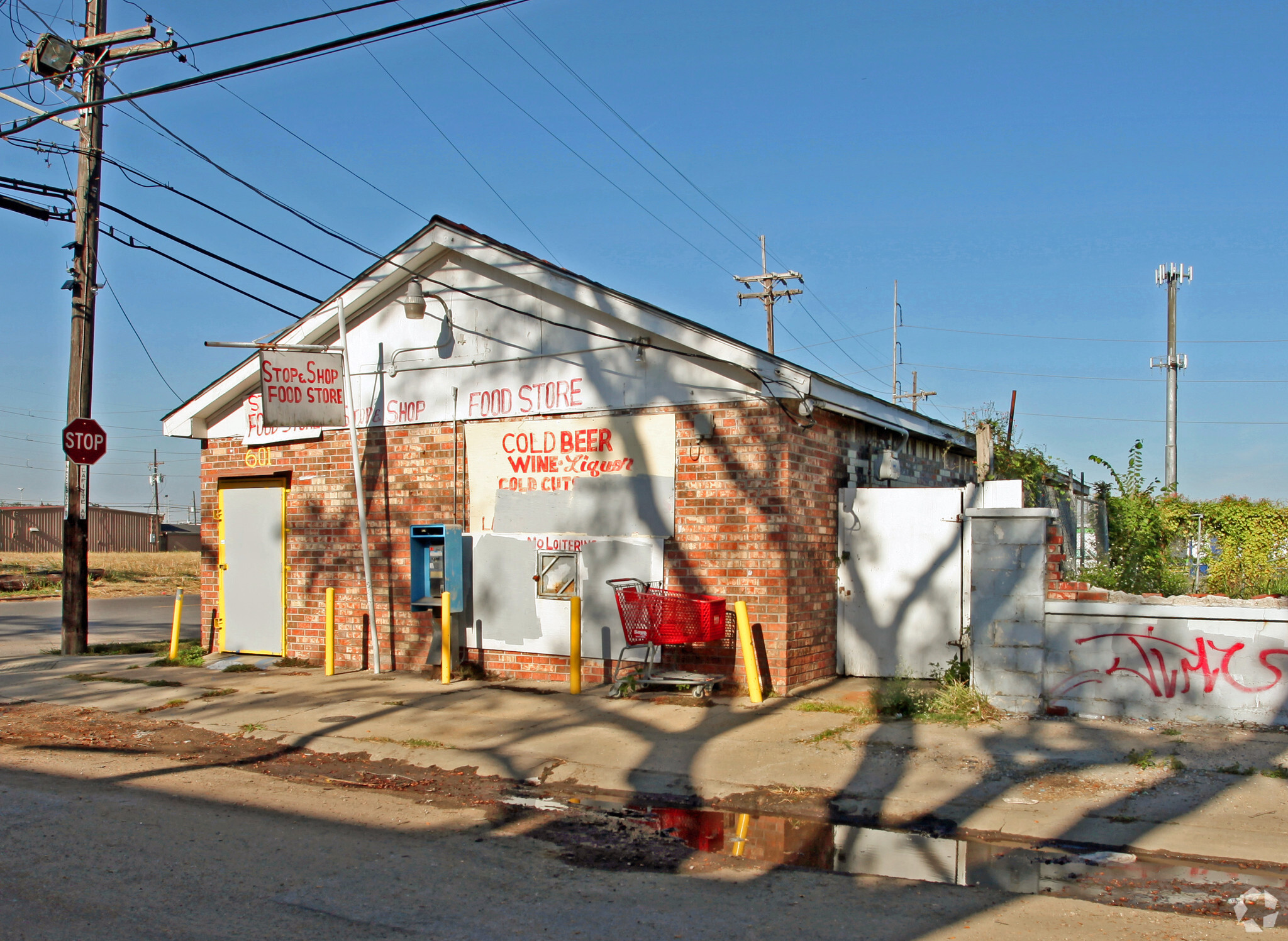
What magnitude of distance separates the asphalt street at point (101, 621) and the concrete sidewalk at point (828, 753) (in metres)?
7.20

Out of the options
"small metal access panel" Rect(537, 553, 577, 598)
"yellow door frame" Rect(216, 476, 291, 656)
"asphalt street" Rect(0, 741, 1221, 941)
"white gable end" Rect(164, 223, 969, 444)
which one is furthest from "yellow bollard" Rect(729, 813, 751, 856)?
"yellow door frame" Rect(216, 476, 291, 656)

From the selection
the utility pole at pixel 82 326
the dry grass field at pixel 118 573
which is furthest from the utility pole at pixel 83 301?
the dry grass field at pixel 118 573

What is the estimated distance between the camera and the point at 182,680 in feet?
41.7

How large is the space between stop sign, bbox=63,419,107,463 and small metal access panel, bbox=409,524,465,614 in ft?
19.0

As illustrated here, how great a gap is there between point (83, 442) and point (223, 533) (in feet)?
7.95

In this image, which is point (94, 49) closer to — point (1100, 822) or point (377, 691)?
point (377, 691)

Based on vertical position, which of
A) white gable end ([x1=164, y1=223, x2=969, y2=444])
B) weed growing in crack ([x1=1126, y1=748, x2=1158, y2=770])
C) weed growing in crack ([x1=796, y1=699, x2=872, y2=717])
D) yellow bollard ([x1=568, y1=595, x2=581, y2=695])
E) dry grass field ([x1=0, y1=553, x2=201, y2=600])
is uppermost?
white gable end ([x1=164, y1=223, x2=969, y2=444])

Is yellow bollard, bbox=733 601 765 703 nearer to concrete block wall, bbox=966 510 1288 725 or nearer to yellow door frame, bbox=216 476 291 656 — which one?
concrete block wall, bbox=966 510 1288 725

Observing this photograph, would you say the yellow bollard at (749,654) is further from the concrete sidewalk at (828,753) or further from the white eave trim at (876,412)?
the white eave trim at (876,412)

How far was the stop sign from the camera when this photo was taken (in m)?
14.6

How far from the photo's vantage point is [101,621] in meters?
23.5

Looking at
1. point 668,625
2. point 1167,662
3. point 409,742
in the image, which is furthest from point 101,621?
point 1167,662

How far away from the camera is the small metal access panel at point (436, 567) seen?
11945mm

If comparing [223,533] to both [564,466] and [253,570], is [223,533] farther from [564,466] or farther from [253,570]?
[564,466]
